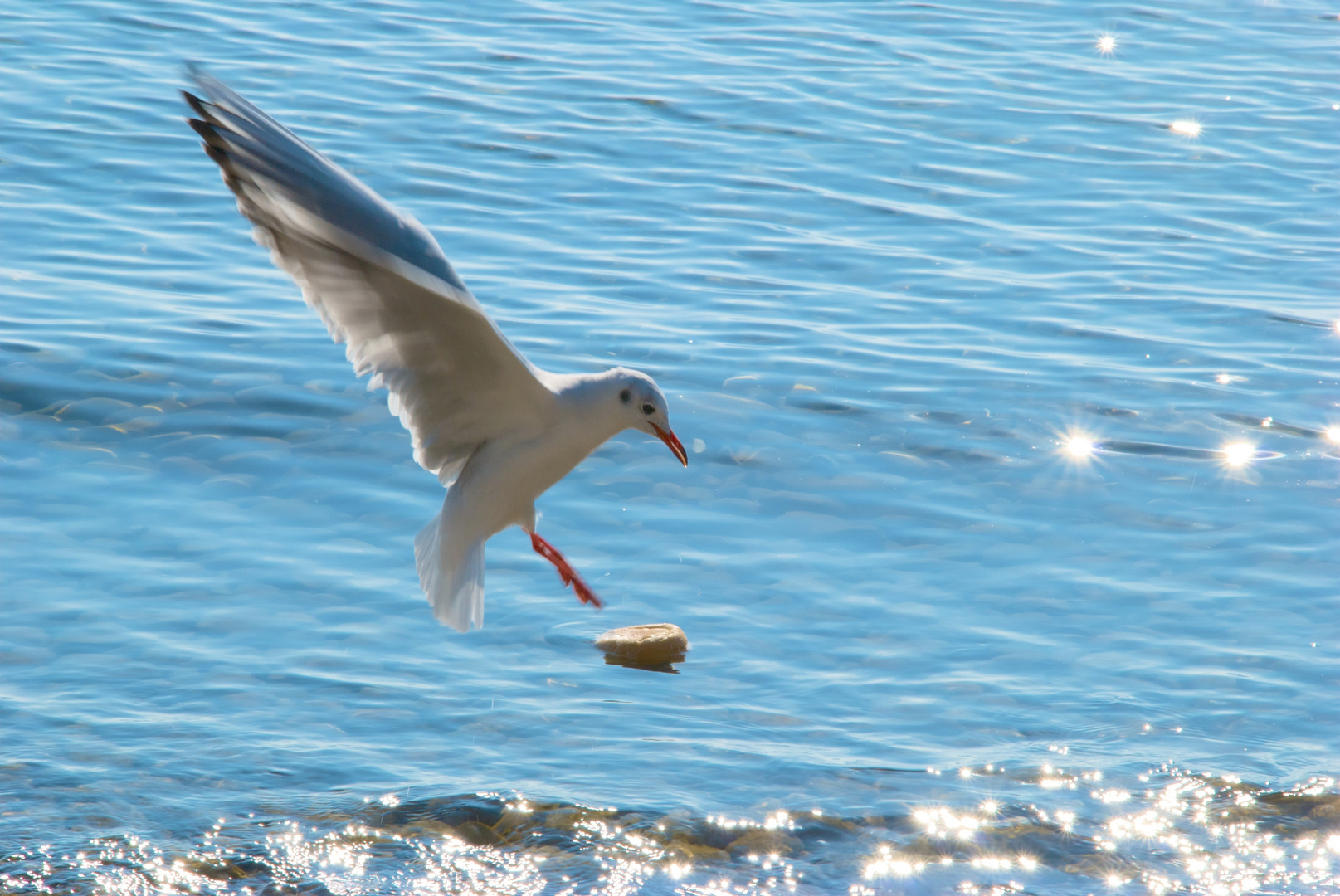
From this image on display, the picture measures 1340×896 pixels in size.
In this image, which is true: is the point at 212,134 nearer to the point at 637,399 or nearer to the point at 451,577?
the point at 637,399

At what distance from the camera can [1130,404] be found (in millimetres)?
8953

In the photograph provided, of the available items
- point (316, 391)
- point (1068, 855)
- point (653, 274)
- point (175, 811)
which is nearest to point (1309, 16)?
point (653, 274)

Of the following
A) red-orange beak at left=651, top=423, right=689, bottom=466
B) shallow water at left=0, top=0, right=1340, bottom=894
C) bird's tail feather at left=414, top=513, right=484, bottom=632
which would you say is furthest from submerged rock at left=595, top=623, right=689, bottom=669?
red-orange beak at left=651, top=423, right=689, bottom=466

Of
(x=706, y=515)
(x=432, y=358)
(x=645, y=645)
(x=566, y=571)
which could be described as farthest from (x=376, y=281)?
(x=706, y=515)

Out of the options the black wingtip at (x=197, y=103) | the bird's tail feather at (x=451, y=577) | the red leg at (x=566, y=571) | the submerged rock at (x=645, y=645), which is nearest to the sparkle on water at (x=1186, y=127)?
the submerged rock at (x=645, y=645)

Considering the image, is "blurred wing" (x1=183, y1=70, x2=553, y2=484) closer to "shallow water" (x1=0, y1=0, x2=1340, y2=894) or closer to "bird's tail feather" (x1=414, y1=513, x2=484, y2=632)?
"bird's tail feather" (x1=414, y1=513, x2=484, y2=632)

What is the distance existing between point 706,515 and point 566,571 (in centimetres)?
148

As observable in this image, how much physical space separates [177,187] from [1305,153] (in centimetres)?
900

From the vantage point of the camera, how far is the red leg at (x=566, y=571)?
20.3 ft

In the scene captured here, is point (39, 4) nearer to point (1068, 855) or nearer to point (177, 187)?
point (177, 187)

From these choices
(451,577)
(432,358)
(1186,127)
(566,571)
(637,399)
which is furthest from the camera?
(1186,127)

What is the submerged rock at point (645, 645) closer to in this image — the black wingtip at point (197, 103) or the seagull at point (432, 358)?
the seagull at point (432, 358)

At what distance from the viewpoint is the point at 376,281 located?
5.08m

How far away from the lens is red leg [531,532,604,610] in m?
6.18
